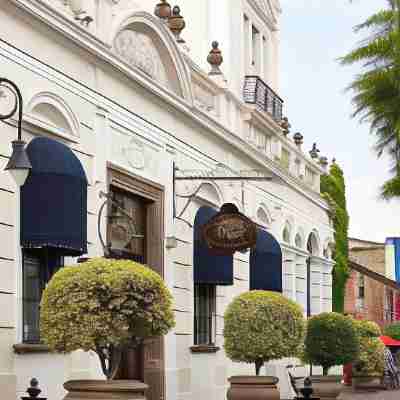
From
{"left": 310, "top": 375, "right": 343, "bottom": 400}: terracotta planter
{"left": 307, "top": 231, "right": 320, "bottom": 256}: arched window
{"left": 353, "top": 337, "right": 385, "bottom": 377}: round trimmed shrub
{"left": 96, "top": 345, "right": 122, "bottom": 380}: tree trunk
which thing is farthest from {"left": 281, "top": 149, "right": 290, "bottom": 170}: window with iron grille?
{"left": 96, "top": 345, "right": 122, "bottom": 380}: tree trunk

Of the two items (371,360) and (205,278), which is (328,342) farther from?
(371,360)

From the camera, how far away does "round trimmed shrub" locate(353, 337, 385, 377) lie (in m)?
35.5

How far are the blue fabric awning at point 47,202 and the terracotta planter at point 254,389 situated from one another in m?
4.67

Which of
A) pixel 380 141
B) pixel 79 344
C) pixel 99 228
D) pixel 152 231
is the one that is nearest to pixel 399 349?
pixel 380 141

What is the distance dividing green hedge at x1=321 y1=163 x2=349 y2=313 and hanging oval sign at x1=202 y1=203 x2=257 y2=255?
62.0 feet

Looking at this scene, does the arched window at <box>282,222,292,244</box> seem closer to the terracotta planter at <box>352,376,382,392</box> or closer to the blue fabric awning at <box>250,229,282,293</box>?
the blue fabric awning at <box>250,229,282,293</box>

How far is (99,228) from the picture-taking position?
60.2ft

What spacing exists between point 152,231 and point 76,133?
448cm

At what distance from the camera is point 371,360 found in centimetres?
3631

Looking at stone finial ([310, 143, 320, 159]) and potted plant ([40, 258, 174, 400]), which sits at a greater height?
stone finial ([310, 143, 320, 159])

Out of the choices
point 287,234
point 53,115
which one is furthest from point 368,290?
point 53,115

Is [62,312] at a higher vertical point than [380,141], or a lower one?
lower

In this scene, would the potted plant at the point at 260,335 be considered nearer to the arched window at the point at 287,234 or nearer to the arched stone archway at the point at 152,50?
the arched stone archway at the point at 152,50

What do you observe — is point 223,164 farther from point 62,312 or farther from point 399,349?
point 399,349
